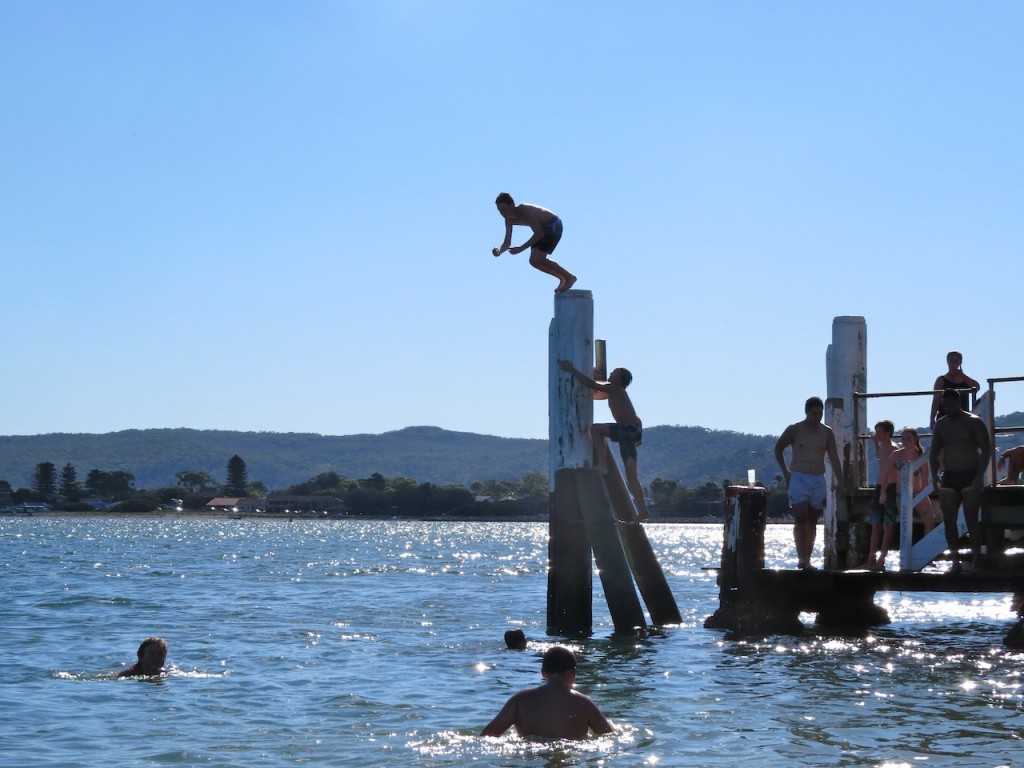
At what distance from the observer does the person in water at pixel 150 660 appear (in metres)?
16.2

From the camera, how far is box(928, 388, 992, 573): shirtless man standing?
47.4 feet

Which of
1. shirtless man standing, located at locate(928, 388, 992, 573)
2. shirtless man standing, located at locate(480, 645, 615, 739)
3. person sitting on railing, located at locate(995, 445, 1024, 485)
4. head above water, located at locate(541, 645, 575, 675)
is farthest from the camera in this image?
person sitting on railing, located at locate(995, 445, 1024, 485)

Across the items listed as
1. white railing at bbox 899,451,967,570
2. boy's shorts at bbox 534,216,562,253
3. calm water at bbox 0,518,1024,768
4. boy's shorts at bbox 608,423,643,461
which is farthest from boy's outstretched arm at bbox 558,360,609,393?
white railing at bbox 899,451,967,570

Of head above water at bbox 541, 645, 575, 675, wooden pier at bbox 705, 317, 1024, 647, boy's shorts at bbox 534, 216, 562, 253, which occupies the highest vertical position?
boy's shorts at bbox 534, 216, 562, 253

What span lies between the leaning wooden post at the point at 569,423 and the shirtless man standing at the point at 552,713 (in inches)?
201

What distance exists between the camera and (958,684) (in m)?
14.4

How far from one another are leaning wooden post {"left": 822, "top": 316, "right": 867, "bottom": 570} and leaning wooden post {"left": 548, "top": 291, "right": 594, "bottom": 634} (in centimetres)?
406

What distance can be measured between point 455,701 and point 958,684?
16.9ft

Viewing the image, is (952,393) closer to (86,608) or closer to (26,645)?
(26,645)

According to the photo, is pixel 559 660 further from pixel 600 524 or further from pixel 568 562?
pixel 568 562

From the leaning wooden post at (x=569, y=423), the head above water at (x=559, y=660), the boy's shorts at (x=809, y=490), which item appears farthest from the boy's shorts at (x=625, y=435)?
the head above water at (x=559, y=660)


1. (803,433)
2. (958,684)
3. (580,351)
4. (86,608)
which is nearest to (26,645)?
(86,608)

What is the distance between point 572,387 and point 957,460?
4335 millimetres

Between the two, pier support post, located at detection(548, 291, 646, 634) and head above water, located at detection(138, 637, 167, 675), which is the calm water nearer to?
head above water, located at detection(138, 637, 167, 675)
